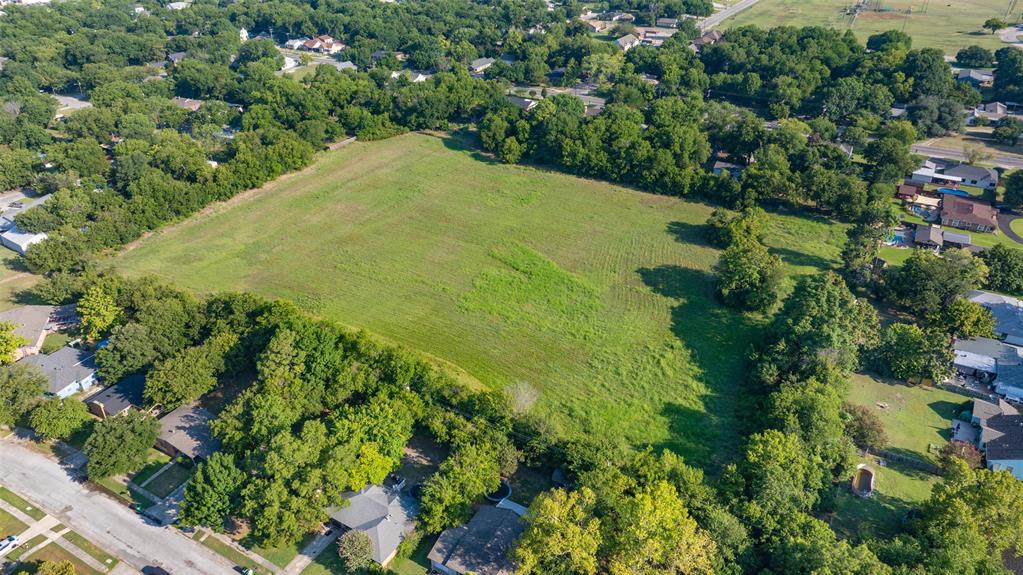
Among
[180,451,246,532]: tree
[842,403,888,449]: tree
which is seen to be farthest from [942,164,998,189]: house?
[180,451,246,532]: tree

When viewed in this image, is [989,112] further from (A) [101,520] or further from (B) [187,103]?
(B) [187,103]

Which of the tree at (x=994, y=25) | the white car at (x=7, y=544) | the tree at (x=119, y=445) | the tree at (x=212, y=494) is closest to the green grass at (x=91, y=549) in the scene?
the white car at (x=7, y=544)

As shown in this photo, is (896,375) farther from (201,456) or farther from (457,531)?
(201,456)

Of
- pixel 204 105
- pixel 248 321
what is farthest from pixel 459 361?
pixel 204 105

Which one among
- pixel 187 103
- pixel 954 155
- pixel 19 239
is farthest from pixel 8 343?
pixel 954 155

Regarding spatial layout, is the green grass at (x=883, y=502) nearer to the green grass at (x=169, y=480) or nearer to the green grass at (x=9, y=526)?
the green grass at (x=169, y=480)
